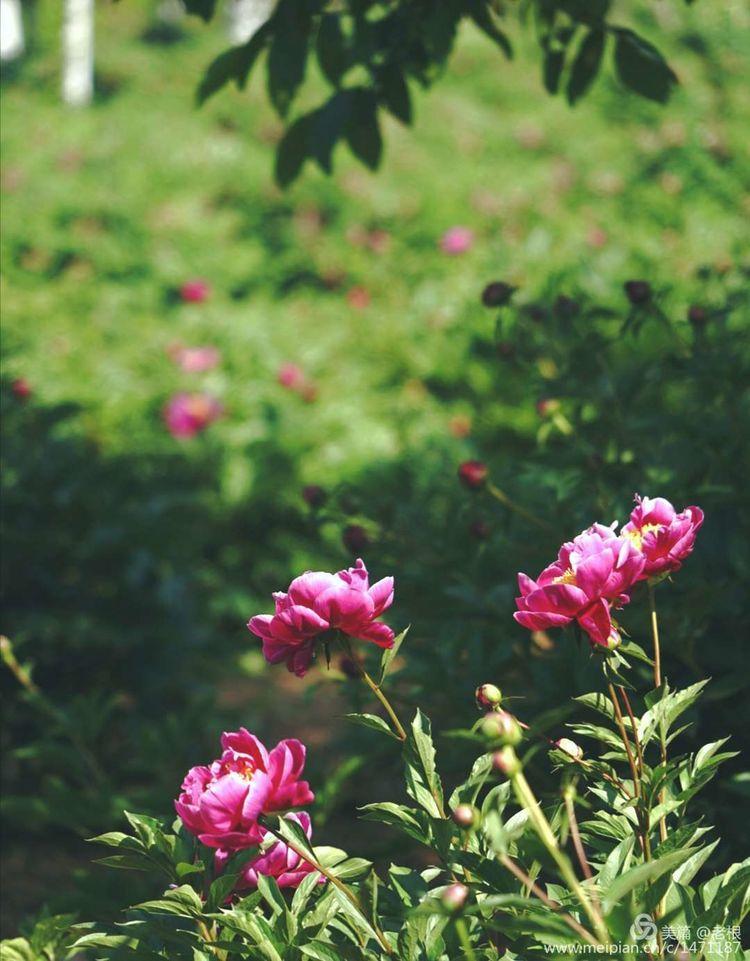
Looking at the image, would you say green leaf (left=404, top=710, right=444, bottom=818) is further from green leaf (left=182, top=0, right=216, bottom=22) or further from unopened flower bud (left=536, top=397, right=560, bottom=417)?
green leaf (left=182, top=0, right=216, bottom=22)

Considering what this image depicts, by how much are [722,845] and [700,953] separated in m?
0.86

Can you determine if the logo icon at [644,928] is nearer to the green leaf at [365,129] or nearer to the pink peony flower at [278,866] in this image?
the pink peony flower at [278,866]

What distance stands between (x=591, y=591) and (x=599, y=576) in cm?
2

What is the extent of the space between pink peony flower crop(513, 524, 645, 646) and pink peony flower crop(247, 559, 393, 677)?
16 centimetres

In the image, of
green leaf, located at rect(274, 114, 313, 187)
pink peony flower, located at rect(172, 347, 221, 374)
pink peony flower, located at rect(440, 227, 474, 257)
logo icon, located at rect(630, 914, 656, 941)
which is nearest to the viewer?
logo icon, located at rect(630, 914, 656, 941)

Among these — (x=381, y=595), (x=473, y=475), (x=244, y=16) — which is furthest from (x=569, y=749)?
(x=244, y=16)

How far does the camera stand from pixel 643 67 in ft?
6.16

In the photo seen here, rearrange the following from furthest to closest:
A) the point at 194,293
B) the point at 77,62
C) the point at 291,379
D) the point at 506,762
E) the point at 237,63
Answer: the point at 77,62 → the point at 194,293 → the point at 291,379 → the point at 237,63 → the point at 506,762

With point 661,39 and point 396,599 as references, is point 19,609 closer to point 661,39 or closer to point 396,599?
point 396,599

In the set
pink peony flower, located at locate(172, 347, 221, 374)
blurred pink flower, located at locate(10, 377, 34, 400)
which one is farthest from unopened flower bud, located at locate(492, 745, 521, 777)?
pink peony flower, located at locate(172, 347, 221, 374)

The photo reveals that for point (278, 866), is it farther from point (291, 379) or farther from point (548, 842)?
point (291, 379)

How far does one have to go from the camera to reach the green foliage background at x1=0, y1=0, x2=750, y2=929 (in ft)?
6.72

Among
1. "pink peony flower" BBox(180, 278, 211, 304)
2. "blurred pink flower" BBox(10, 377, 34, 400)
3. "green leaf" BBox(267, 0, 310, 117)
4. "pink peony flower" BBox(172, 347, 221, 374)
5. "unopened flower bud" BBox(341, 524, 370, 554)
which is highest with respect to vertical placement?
"green leaf" BBox(267, 0, 310, 117)

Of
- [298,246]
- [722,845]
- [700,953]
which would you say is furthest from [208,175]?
[700,953]
